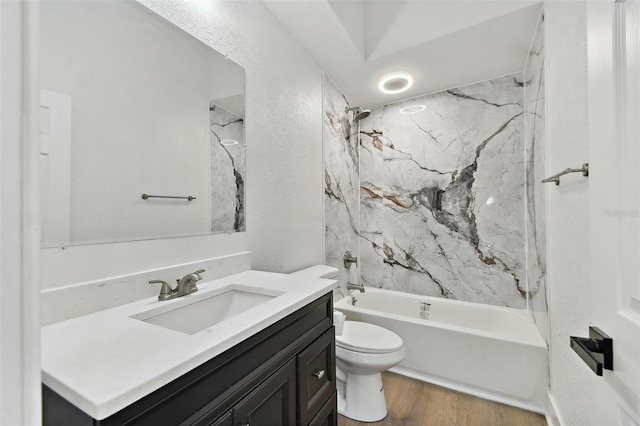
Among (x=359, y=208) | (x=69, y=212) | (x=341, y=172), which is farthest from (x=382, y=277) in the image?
(x=69, y=212)

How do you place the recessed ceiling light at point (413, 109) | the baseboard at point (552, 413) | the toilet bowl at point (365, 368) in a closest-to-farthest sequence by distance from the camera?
the baseboard at point (552, 413) → the toilet bowl at point (365, 368) → the recessed ceiling light at point (413, 109)

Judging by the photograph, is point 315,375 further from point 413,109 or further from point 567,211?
point 413,109

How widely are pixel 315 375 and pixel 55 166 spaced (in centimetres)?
112

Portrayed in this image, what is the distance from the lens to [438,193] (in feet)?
8.50

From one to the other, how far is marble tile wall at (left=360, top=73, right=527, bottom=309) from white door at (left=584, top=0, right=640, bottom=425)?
6.21 ft

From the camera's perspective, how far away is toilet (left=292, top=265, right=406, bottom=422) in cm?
159

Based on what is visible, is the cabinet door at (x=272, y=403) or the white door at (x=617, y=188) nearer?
the white door at (x=617, y=188)

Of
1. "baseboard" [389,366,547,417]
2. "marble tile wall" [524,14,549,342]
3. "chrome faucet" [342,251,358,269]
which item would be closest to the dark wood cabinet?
"baseboard" [389,366,547,417]

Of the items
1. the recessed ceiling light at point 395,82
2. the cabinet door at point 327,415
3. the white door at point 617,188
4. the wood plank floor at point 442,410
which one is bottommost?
the wood plank floor at point 442,410

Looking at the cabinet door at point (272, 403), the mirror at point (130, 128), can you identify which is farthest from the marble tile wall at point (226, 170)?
the cabinet door at point (272, 403)

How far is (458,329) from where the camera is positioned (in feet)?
6.22

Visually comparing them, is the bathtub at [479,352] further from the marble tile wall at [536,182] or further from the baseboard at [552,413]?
the marble tile wall at [536,182]

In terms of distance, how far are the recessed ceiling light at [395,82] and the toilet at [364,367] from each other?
1.79 meters

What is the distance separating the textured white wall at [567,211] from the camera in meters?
1.09
